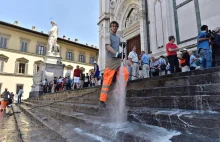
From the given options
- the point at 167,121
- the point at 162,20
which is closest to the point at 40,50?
the point at 162,20

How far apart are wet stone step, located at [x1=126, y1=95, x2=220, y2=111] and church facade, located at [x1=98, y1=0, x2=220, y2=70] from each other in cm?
603

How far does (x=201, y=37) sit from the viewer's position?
430cm

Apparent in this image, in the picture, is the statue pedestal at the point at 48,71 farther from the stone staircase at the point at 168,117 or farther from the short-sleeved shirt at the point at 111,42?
the short-sleeved shirt at the point at 111,42

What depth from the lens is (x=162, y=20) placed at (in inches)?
361

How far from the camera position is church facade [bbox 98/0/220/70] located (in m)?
7.18

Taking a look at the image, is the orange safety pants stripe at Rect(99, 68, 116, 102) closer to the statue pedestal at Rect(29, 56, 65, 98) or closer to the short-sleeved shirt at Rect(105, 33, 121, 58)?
the short-sleeved shirt at Rect(105, 33, 121, 58)

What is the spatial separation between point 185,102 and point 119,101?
3.54 feet

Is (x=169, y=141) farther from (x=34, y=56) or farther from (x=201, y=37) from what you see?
(x=34, y=56)

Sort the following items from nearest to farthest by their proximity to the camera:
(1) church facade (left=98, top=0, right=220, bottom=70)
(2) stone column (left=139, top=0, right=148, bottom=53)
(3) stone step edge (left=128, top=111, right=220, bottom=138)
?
(3) stone step edge (left=128, top=111, right=220, bottom=138), (1) church facade (left=98, top=0, right=220, bottom=70), (2) stone column (left=139, top=0, right=148, bottom=53)

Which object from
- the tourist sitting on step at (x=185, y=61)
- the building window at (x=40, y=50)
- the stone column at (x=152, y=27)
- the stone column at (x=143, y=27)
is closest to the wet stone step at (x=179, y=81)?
the tourist sitting on step at (x=185, y=61)

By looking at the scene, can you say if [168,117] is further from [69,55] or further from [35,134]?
[69,55]

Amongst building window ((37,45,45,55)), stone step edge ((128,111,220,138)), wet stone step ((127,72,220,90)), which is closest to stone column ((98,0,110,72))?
wet stone step ((127,72,220,90))

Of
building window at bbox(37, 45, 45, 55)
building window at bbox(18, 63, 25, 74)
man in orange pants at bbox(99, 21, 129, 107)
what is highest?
building window at bbox(37, 45, 45, 55)

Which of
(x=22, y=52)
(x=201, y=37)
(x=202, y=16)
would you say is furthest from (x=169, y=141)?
(x=22, y=52)
